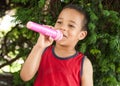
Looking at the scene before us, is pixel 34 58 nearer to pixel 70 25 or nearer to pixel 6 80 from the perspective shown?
pixel 70 25

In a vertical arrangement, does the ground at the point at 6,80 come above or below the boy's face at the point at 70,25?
below

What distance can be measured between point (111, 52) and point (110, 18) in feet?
1.00

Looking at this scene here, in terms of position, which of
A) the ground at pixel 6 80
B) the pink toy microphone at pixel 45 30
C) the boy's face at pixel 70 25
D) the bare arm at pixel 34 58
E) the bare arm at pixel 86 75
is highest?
the pink toy microphone at pixel 45 30

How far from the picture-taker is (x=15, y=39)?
14.3ft

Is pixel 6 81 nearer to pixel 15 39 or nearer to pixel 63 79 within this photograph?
pixel 15 39

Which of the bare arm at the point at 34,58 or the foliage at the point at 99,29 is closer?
the bare arm at the point at 34,58

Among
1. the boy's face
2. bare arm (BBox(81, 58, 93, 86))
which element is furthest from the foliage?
bare arm (BBox(81, 58, 93, 86))

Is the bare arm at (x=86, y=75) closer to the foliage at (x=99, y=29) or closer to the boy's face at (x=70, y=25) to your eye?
the boy's face at (x=70, y=25)

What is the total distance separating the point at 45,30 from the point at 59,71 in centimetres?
45

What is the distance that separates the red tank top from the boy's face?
0.43 ft

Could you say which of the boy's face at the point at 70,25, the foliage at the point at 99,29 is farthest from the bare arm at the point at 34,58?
the foliage at the point at 99,29

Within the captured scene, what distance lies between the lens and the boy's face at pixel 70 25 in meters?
2.74

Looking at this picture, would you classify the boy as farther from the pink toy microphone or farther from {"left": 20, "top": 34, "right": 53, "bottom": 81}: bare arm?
the pink toy microphone

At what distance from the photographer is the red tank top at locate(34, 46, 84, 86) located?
9.09ft
